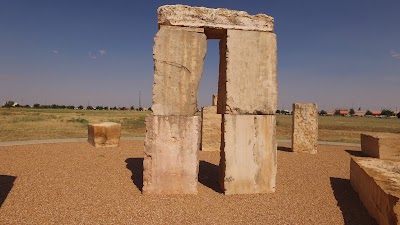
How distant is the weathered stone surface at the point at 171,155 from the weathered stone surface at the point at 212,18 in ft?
5.90

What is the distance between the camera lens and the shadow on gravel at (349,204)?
4.45 m

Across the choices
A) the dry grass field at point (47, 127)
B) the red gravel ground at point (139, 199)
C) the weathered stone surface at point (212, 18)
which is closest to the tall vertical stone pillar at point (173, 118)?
the weathered stone surface at point (212, 18)

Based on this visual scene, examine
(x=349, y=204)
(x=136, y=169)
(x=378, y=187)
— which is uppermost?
(x=378, y=187)

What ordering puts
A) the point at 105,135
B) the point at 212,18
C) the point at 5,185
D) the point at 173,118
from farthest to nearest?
the point at 105,135 < the point at 5,185 < the point at 212,18 < the point at 173,118

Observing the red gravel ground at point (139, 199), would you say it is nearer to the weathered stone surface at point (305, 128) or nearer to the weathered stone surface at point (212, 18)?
the weathered stone surface at point (305, 128)

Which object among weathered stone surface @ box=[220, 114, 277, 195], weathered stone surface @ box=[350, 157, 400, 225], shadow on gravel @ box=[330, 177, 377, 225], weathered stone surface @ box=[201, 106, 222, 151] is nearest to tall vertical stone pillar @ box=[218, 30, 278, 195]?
weathered stone surface @ box=[220, 114, 277, 195]

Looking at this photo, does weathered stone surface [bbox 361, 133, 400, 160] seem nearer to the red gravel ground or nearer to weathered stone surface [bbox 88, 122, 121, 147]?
the red gravel ground

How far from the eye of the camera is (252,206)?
5082 mm

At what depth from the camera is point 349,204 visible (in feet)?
16.9

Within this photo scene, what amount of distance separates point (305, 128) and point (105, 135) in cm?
738

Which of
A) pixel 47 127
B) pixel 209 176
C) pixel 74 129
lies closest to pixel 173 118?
pixel 209 176

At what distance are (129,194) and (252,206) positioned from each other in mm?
2254

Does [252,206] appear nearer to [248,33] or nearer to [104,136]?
[248,33]

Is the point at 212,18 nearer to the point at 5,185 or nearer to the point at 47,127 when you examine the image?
the point at 5,185
